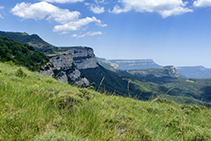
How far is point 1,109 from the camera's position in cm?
296

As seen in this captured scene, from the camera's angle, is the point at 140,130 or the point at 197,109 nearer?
the point at 140,130

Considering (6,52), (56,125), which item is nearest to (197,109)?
(56,125)

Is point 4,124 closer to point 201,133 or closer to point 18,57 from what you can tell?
point 201,133

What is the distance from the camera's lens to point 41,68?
2525 inches

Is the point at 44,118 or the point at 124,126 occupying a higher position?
the point at 44,118

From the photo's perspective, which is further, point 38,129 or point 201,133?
point 201,133

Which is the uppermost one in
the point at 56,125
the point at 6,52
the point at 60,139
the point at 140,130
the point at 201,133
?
the point at 6,52

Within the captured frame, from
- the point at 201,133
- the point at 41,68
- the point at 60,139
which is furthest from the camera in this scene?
the point at 41,68

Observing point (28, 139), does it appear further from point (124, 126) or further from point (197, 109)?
point (197, 109)

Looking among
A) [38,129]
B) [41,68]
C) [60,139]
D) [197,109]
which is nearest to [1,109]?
[38,129]

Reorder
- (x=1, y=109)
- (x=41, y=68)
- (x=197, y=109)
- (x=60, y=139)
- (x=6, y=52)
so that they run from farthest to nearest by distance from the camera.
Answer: (x=41, y=68) → (x=6, y=52) → (x=197, y=109) → (x=1, y=109) → (x=60, y=139)

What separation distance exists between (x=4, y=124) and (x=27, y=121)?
41cm

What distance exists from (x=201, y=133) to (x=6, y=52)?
57749 millimetres

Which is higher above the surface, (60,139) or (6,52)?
(6,52)
